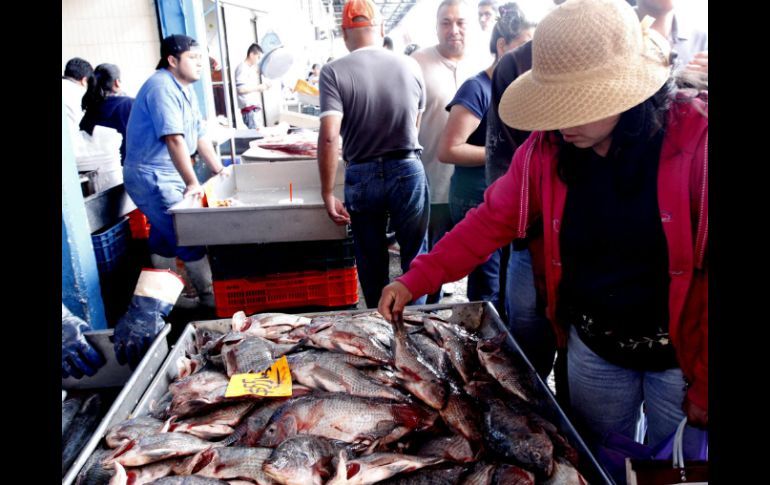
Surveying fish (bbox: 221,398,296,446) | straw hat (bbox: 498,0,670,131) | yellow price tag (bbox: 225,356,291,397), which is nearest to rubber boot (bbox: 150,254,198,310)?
yellow price tag (bbox: 225,356,291,397)

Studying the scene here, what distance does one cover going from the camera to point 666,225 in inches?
61.9

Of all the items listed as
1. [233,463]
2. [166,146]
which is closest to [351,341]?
[233,463]

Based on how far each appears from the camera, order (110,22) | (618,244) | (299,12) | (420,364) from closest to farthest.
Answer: (618,244) → (420,364) → (110,22) → (299,12)

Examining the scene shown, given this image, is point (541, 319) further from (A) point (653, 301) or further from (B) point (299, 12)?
(B) point (299, 12)

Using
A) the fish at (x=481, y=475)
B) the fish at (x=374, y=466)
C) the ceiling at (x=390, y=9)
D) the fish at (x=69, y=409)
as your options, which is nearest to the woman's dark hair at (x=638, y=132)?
the fish at (x=481, y=475)

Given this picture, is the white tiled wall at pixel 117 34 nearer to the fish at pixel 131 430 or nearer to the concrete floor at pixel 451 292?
the concrete floor at pixel 451 292

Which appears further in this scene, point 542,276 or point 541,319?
point 541,319

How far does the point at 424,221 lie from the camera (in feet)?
13.2

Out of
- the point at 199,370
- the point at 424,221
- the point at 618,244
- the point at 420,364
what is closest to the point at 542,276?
the point at 618,244

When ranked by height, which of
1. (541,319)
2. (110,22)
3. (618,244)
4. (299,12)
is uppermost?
(299,12)

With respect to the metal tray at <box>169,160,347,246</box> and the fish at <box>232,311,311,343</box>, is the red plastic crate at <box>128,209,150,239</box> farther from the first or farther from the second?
the fish at <box>232,311,311,343</box>

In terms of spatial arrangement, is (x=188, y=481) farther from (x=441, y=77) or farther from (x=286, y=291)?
(x=441, y=77)

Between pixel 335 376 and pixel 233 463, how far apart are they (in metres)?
0.51
